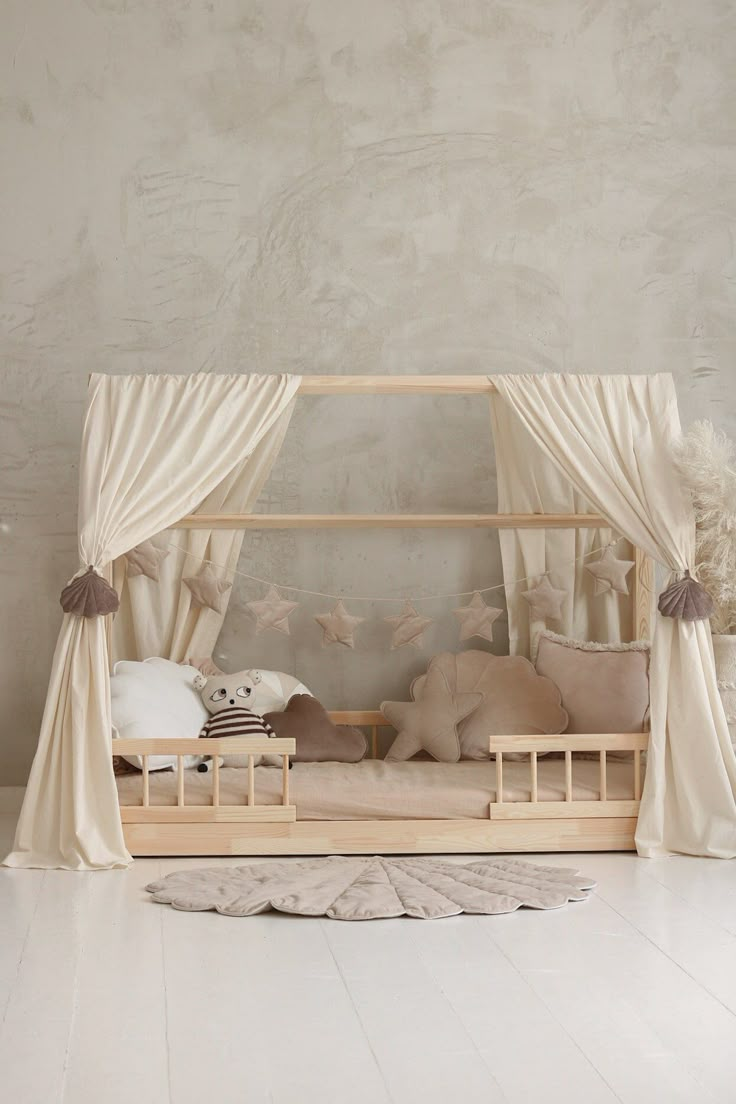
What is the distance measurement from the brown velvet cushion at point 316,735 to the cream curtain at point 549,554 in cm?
78

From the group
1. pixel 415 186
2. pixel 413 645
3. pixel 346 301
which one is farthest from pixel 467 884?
pixel 415 186

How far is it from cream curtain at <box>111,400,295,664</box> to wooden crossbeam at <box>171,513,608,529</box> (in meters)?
0.06

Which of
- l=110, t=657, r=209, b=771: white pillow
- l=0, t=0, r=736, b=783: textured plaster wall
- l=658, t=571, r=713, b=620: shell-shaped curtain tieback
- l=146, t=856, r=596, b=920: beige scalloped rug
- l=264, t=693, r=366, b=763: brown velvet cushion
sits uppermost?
l=0, t=0, r=736, b=783: textured plaster wall

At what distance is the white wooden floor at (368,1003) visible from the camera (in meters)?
2.03

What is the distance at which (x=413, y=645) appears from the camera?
4711mm

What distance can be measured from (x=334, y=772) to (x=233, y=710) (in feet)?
1.45

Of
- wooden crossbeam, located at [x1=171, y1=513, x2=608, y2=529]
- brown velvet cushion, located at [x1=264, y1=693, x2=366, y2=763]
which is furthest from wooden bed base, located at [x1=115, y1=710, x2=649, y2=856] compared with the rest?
wooden crossbeam, located at [x1=171, y1=513, x2=608, y2=529]

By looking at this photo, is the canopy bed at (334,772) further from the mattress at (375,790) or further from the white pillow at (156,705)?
the white pillow at (156,705)

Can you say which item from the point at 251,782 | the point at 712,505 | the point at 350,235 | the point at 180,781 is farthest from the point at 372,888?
the point at 350,235

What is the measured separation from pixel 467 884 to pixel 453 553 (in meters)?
1.77

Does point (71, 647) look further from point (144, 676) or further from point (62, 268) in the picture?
point (62, 268)

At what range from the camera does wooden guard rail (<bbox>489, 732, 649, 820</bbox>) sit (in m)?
3.79

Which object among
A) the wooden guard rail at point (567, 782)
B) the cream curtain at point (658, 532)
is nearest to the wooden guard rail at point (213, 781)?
the wooden guard rail at point (567, 782)

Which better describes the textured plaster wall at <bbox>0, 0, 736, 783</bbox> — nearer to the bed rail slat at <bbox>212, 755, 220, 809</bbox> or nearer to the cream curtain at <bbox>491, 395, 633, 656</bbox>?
the cream curtain at <bbox>491, 395, 633, 656</bbox>
